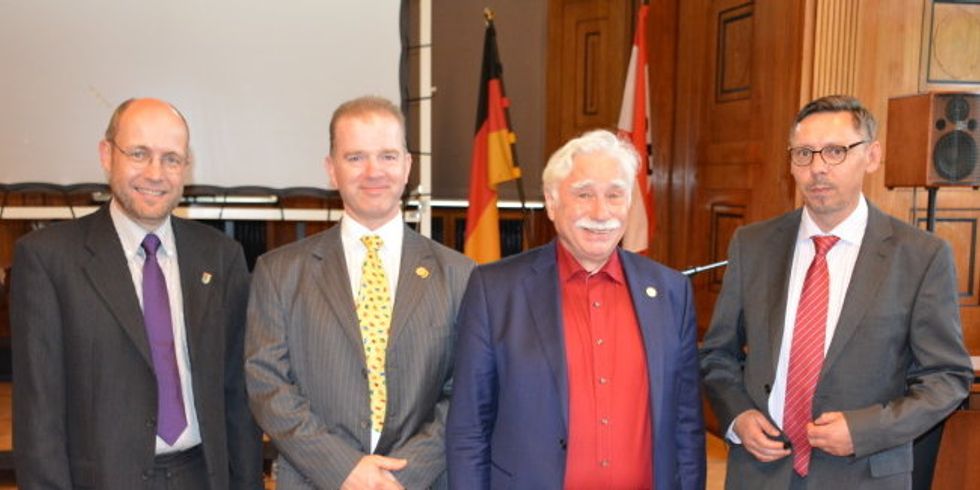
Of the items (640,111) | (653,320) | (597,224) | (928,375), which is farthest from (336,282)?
(640,111)

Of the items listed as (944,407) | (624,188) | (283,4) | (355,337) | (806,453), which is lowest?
(806,453)

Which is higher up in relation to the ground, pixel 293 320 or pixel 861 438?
pixel 293 320

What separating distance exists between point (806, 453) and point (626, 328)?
0.58 meters

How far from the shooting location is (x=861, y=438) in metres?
1.79

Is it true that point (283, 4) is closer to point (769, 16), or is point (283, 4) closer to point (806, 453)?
point (769, 16)

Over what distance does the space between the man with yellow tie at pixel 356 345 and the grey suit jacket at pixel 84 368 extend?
28 centimetres

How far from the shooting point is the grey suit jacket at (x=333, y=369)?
1.76 meters

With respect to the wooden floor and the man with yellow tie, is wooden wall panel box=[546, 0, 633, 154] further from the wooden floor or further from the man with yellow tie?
the man with yellow tie

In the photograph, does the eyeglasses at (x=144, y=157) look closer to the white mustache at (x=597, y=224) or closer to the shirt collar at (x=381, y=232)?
the shirt collar at (x=381, y=232)

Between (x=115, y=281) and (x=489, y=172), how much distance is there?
9.29 feet

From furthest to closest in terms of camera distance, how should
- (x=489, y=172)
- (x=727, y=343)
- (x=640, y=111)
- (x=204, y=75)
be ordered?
1. (x=640, y=111)
2. (x=489, y=172)
3. (x=204, y=75)
4. (x=727, y=343)

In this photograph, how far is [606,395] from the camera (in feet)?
5.53

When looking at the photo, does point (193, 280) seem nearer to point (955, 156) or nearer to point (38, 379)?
point (38, 379)

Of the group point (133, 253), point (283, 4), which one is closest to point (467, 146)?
point (283, 4)
